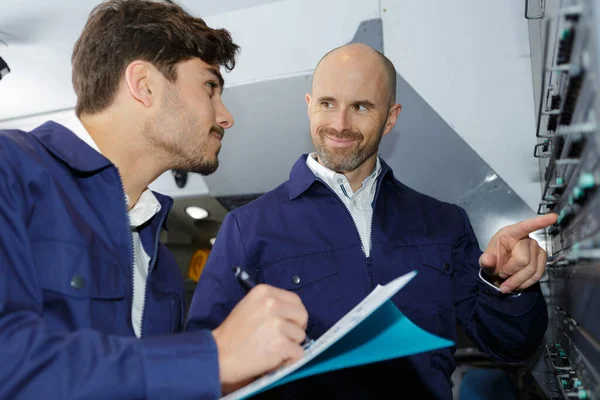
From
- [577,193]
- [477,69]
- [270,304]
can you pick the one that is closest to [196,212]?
[477,69]

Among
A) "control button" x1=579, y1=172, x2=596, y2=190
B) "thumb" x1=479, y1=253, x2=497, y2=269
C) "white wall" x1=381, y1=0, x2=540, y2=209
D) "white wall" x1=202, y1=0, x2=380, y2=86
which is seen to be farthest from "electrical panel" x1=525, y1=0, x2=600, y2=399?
"white wall" x1=202, y1=0, x2=380, y2=86

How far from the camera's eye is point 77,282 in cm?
95

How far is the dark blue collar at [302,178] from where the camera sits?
1.54m

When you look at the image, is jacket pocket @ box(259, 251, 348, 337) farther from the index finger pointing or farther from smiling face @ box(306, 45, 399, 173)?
the index finger pointing

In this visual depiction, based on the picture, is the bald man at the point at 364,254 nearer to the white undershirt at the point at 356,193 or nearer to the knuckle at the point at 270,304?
the white undershirt at the point at 356,193

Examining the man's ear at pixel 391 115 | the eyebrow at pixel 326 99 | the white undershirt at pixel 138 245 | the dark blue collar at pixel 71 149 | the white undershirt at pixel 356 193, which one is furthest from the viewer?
the man's ear at pixel 391 115

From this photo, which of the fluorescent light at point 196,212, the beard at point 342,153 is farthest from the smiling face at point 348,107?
the fluorescent light at point 196,212

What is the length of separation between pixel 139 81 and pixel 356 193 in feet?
2.25

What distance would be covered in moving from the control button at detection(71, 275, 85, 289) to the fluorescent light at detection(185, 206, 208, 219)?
1.91 m

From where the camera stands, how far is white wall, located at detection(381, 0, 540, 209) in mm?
1933

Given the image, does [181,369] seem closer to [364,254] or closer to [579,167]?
[579,167]

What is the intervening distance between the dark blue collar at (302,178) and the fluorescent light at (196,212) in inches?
52.9

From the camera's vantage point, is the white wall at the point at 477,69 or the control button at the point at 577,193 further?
the white wall at the point at 477,69

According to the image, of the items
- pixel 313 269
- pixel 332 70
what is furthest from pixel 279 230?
pixel 332 70
